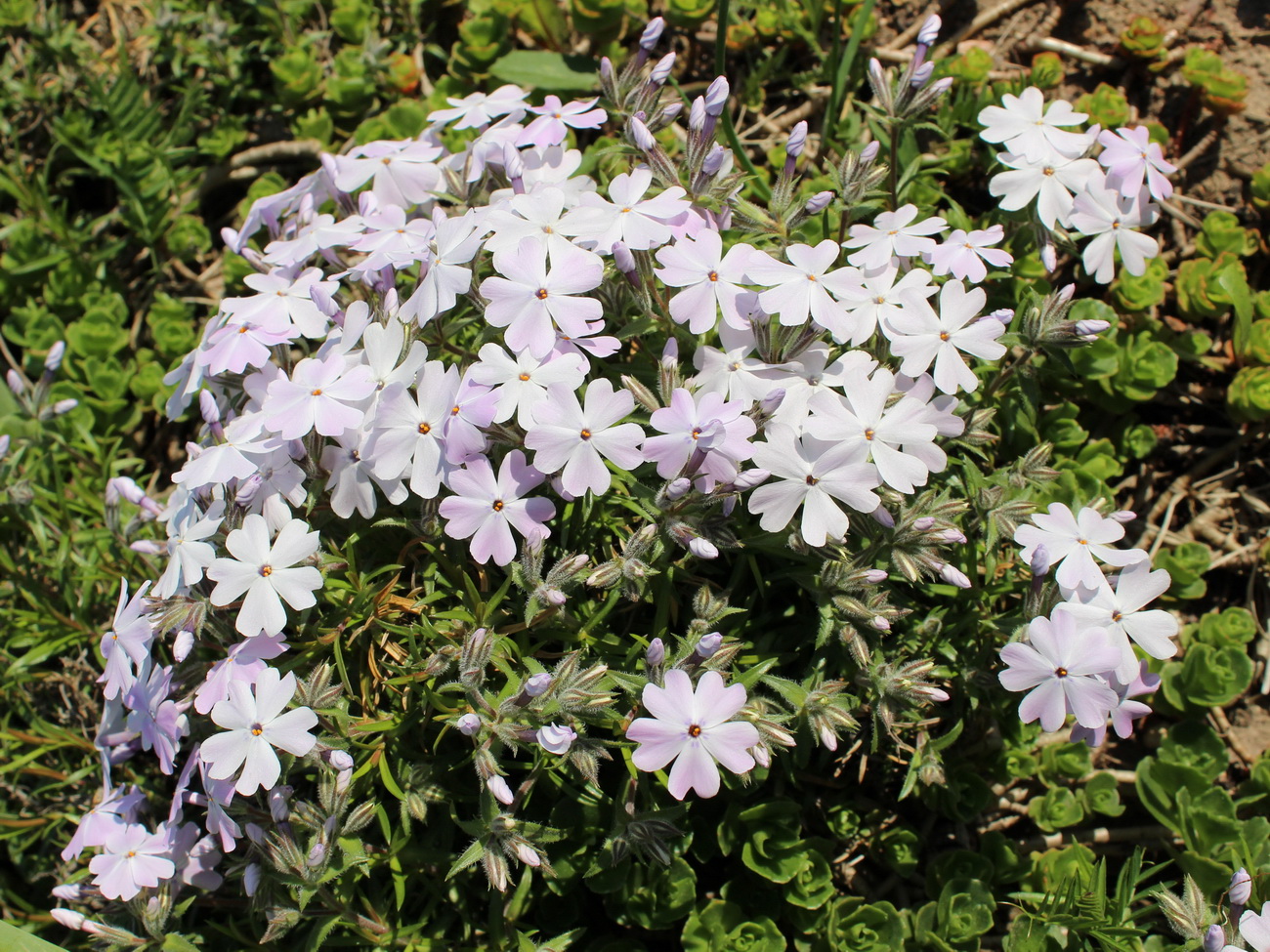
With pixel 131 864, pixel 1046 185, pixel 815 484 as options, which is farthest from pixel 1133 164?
pixel 131 864

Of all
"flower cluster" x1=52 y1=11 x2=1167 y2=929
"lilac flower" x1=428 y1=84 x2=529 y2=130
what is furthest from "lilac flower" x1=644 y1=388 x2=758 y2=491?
"lilac flower" x1=428 y1=84 x2=529 y2=130

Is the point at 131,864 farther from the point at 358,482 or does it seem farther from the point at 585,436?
the point at 585,436

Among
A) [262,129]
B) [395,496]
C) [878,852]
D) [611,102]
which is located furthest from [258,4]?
[878,852]

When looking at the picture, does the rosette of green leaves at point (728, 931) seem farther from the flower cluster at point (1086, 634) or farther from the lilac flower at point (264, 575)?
the lilac flower at point (264, 575)

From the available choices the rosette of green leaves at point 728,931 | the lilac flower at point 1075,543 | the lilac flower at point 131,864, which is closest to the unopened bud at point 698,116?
the lilac flower at point 1075,543

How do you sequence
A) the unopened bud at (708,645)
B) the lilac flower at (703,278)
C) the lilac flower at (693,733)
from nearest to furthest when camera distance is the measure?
1. the lilac flower at (693,733)
2. the unopened bud at (708,645)
3. the lilac flower at (703,278)
